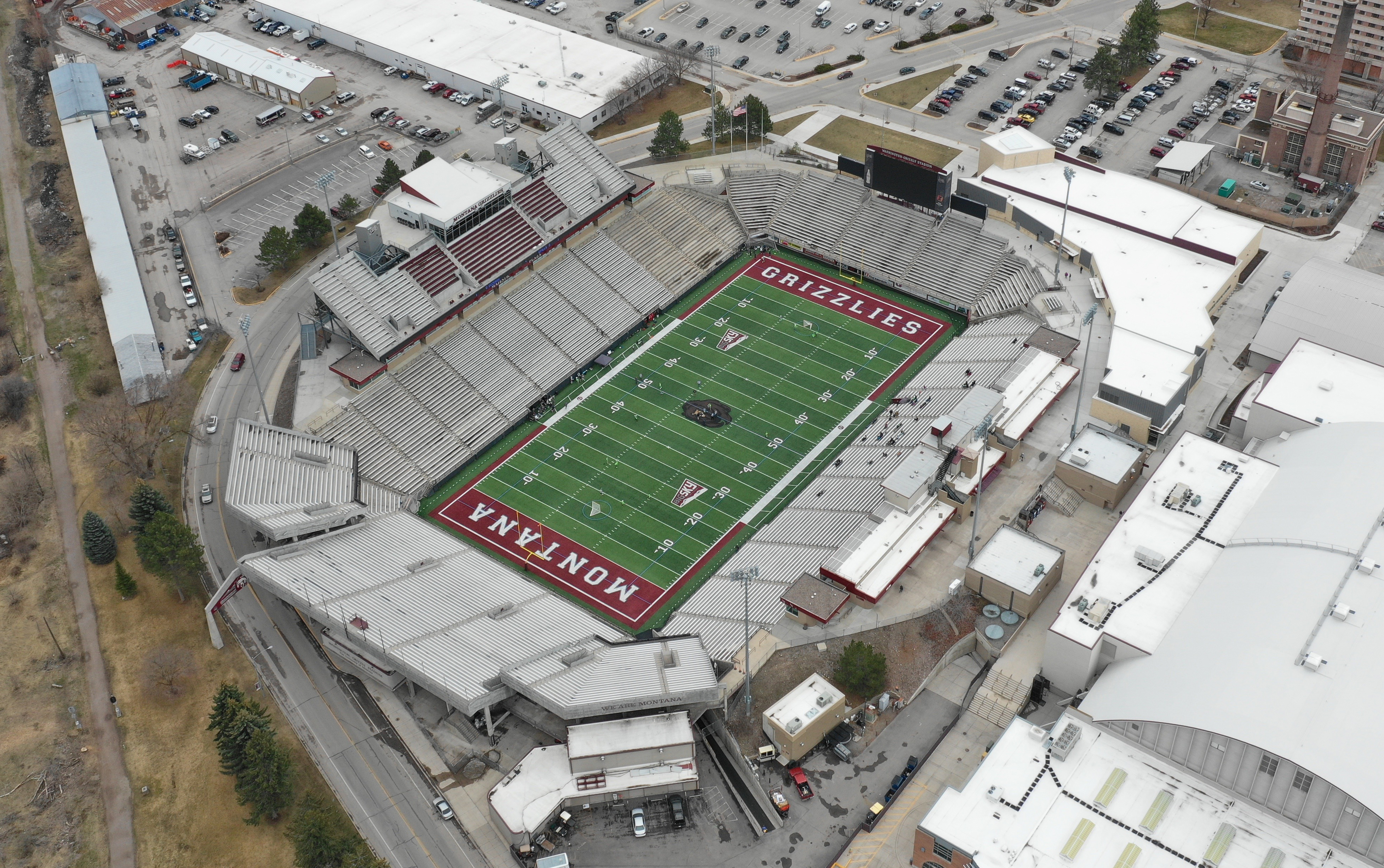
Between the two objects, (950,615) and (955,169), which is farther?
(955,169)

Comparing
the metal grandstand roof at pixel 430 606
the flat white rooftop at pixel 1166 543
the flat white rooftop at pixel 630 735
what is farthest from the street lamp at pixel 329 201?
the flat white rooftop at pixel 1166 543

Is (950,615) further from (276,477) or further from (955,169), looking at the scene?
(955,169)

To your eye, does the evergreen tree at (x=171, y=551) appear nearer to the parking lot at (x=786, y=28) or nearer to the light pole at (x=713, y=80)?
the light pole at (x=713, y=80)

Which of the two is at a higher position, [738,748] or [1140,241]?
[1140,241]

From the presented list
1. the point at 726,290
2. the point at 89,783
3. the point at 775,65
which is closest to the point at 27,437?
the point at 89,783

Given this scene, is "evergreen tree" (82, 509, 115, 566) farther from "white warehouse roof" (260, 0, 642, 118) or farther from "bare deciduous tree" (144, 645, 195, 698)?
"white warehouse roof" (260, 0, 642, 118)

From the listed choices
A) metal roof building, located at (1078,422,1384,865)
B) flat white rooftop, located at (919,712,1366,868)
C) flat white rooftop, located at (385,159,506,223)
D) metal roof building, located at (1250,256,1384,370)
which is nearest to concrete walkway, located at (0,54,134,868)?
flat white rooftop, located at (385,159,506,223)
